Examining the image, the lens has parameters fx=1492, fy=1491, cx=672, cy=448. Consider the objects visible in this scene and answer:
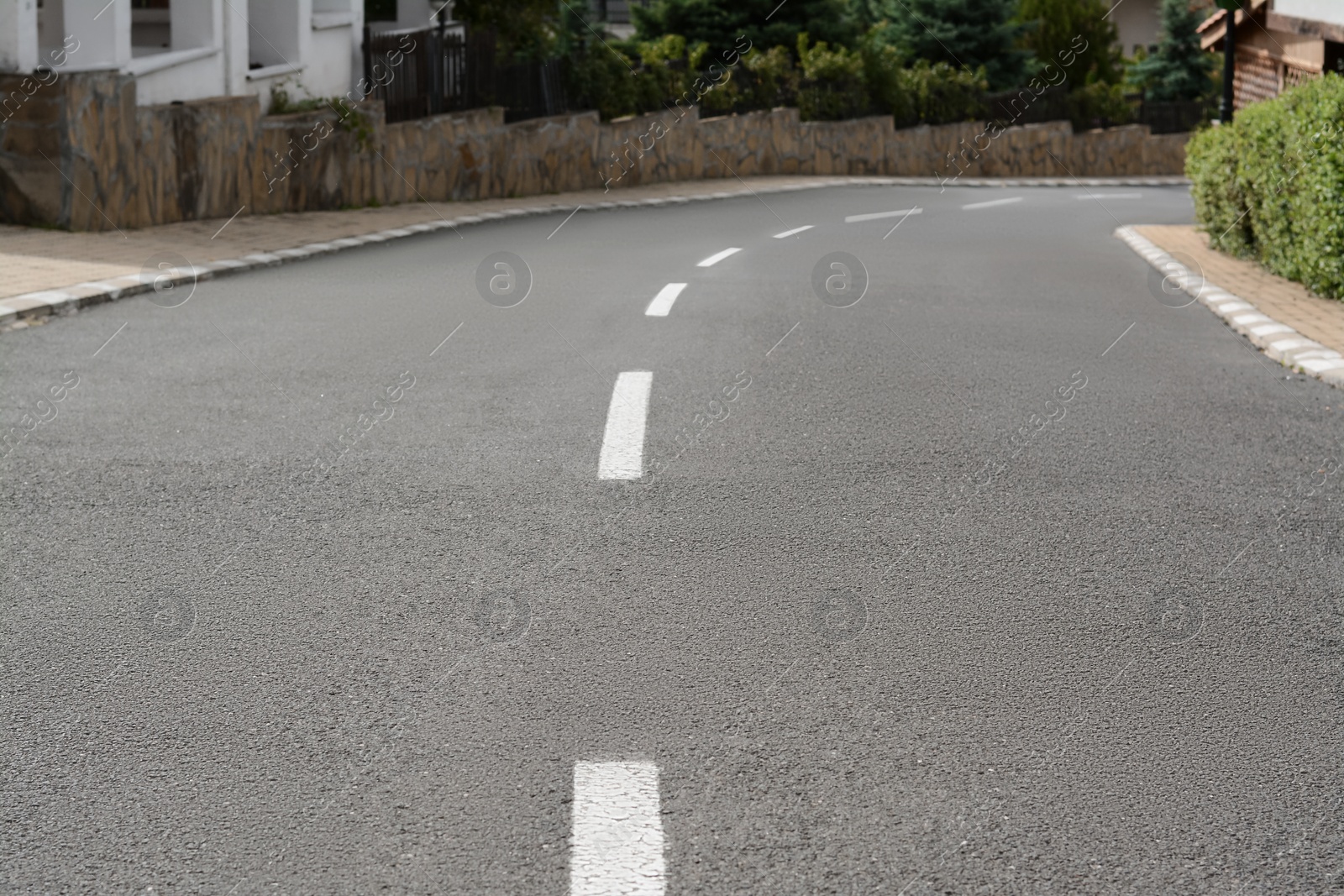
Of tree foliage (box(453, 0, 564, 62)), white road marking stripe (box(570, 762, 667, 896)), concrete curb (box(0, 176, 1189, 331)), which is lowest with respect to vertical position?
white road marking stripe (box(570, 762, 667, 896))

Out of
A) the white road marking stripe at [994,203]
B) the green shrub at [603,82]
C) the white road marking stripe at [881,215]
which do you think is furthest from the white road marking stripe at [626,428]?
the green shrub at [603,82]

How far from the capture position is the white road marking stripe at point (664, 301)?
1152cm

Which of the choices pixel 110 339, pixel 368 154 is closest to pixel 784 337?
pixel 110 339

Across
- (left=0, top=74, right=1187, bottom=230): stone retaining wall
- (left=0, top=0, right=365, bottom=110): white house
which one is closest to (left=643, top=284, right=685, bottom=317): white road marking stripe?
(left=0, top=74, right=1187, bottom=230): stone retaining wall

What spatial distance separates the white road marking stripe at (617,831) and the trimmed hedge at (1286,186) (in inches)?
423

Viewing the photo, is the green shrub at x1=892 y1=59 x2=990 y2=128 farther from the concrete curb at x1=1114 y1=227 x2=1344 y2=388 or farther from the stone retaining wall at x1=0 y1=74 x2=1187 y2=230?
the concrete curb at x1=1114 y1=227 x2=1344 y2=388

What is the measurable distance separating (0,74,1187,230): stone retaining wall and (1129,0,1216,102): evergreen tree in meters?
6.12

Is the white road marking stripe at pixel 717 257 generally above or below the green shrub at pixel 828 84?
below

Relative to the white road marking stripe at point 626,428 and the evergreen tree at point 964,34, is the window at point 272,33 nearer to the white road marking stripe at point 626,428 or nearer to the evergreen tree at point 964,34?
the white road marking stripe at point 626,428

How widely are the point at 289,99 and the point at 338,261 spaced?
24.5ft

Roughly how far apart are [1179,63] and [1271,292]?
110 ft

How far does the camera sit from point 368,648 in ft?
14.9

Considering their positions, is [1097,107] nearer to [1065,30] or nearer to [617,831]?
[1065,30]

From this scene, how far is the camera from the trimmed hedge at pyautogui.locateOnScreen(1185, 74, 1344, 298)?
41.7ft
